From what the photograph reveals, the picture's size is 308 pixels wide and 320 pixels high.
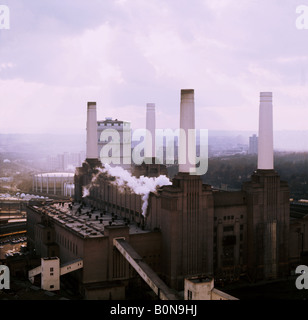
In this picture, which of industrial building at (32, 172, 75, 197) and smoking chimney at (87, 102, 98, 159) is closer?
smoking chimney at (87, 102, 98, 159)

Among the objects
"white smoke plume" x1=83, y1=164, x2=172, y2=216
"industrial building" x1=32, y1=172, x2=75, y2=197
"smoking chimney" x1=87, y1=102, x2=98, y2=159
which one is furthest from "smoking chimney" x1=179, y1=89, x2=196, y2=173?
"industrial building" x1=32, y1=172, x2=75, y2=197

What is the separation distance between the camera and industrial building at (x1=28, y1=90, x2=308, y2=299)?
38.7 metres

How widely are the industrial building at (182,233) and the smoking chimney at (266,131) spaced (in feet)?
0.32

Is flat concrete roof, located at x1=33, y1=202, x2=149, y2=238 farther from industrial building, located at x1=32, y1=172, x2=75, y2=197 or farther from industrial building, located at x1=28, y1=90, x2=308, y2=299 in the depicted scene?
industrial building, located at x1=32, y1=172, x2=75, y2=197

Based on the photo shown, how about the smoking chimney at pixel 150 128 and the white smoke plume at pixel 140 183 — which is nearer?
the white smoke plume at pixel 140 183

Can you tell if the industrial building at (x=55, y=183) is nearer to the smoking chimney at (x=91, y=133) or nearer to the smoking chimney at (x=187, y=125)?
the smoking chimney at (x=91, y=133)

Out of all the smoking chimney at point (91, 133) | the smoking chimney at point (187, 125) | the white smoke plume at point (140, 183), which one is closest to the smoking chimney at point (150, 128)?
the white smoke plume at point (140, 183)

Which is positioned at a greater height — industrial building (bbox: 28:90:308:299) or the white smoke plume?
the white smoke plume

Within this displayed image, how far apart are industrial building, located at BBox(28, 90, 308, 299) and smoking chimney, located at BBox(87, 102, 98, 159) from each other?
555 inches

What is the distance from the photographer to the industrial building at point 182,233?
38656mm
